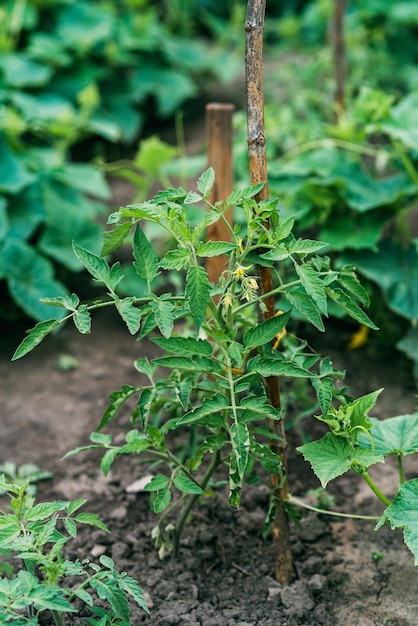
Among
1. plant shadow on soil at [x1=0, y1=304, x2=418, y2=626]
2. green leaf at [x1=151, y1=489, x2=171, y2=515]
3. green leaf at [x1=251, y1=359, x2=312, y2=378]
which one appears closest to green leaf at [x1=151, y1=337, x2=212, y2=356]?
green leaf at [x1=251, y1=359, x2=312, y2=378]

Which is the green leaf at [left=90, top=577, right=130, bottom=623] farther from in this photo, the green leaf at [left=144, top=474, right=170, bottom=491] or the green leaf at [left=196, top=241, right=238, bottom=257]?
the green leaf at [left=196, top=241, right=238, bottom=257]

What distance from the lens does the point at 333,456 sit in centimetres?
175

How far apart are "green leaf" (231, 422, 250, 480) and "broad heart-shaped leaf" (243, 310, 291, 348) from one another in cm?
20

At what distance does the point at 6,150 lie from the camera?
11.6 ft

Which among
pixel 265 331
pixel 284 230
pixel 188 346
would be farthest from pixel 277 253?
pixel 188 346

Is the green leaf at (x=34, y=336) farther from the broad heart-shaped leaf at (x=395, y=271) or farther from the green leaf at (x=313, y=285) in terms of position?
the broad heart-shaped leaf at (x=395, y=271)

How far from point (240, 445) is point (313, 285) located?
0.37m

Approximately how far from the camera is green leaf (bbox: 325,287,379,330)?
1715mm

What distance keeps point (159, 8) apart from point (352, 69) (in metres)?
1.76

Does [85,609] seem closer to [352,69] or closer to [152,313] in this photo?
[152,313]

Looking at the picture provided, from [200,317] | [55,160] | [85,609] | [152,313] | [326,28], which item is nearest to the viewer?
[200,317]

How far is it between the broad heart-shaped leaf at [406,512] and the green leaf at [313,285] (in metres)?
0.47

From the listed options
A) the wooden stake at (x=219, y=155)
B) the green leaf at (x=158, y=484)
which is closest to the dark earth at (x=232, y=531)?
the green leaf at (x=158, y=484)

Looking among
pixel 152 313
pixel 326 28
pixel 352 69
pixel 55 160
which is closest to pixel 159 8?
pixel 326 28
